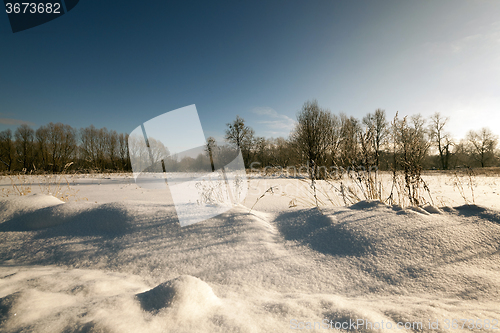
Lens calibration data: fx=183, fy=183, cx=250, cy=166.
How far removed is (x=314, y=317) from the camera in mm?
805

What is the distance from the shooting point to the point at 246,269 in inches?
49.6

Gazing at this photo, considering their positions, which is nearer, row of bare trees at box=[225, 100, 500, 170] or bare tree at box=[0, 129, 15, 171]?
row of bare trees at box=[225, 100, 500, 170]

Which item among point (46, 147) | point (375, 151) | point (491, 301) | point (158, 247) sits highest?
point (46, 147)

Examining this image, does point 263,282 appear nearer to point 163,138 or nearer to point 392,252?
point 392,252

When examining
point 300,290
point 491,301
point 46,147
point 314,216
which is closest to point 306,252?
point 300,290

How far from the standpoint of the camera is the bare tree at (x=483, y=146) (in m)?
25.9

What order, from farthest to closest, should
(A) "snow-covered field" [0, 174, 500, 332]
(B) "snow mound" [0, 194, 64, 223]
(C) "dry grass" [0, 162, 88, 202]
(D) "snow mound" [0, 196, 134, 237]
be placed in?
1. (C) "dry grass" [0, 162, 88, 202]
2. (B) "snow mound" [0, 194, 64, 223]
3. (D) "snow mound" [0, 196, 134, 237]
4. (A) "snow-covered field" [0, 174, 500, 332]

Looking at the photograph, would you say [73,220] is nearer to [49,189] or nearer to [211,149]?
[49,189]

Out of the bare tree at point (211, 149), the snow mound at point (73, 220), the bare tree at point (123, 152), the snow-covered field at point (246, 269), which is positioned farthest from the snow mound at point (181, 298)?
the bare tree at point (123, 152)

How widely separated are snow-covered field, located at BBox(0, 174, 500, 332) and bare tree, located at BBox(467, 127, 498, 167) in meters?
39.9

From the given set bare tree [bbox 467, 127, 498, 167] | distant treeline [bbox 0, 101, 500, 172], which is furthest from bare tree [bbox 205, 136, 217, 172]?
bare tree [bbox 467, 127, 498, 167]

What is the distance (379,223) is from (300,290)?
3.53 ft

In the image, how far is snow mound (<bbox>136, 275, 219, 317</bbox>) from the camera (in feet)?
2.47

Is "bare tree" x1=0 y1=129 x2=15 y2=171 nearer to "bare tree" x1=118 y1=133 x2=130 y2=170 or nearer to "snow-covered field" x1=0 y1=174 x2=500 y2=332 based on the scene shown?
"bare tree" x1=118 y1=133 x2=130 y2=170
